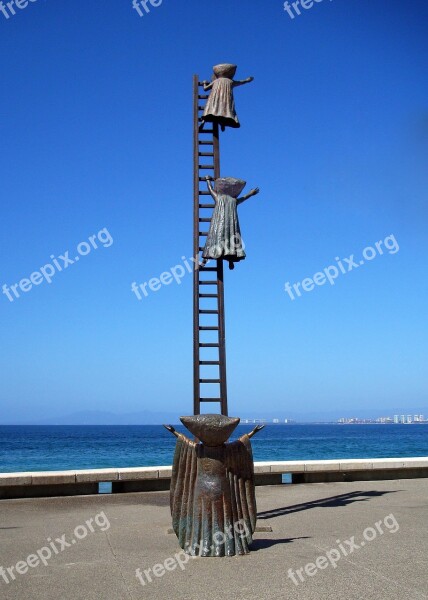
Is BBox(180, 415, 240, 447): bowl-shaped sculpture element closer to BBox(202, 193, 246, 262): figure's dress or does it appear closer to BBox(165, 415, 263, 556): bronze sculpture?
BBox(165, 415, 263, 556): bronze sculpture

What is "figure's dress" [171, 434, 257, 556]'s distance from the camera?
695 cm

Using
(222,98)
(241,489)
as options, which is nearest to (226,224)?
(222,98)

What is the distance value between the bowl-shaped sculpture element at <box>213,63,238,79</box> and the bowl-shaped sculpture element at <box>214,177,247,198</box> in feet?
5.68

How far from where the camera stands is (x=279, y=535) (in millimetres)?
7961

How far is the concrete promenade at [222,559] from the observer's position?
5.63 metres

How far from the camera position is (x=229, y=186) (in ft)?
30.9

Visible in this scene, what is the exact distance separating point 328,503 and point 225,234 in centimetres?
470

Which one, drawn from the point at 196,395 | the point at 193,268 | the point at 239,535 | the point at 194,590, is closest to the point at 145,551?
the point at 239,535

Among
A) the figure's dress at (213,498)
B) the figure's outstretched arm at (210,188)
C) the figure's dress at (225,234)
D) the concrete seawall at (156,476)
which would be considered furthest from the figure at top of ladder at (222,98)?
the concrete seawall at (156,476)

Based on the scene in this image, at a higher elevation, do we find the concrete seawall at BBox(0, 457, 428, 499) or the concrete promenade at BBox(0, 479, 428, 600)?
the concrete seawall at BBox(0, 457, 428, 499)

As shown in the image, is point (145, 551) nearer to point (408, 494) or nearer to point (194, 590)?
point (194, 590)

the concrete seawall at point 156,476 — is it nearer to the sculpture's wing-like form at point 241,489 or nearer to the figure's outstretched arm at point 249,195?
the sculpture's wing-like form at point 241,489

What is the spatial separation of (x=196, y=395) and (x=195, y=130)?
4.06 m

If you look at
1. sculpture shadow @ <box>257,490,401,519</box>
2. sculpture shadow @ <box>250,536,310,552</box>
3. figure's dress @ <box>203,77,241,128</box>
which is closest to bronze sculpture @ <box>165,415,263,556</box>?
sculpture shadow @ <box>250,536,310,552</box>
